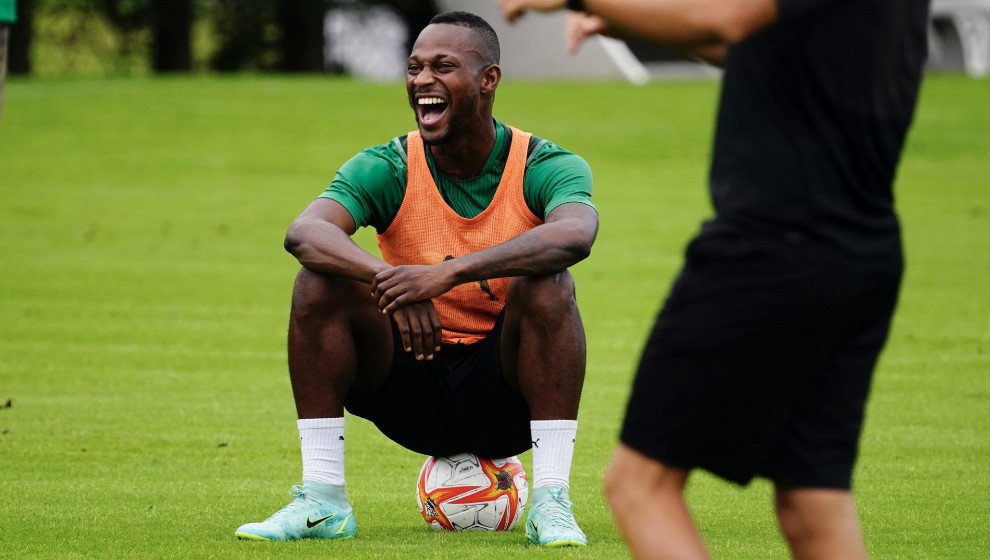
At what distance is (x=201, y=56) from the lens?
168 ft

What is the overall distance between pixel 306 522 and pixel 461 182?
135cm

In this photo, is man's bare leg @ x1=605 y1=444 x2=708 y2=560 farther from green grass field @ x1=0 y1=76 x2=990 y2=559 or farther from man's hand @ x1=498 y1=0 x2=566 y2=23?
green grass field @ x1=0 y1=76 x2=990 y2=559

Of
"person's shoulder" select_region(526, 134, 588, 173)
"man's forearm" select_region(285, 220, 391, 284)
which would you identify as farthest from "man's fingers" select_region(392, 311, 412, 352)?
"person's shoulder" select_region(526, 134, 588, 173)

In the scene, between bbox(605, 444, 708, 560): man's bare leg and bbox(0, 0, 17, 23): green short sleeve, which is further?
bbox(0, 0, 17, 23): green short sleeve

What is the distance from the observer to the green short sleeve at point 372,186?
203 inches

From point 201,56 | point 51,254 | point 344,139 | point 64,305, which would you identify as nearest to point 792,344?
point 64,305

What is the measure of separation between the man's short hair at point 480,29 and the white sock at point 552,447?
136cm

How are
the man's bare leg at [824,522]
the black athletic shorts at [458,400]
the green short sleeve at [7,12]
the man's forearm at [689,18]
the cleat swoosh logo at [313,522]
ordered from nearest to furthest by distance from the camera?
the man's forearm at [689,18], the man's bare leg at [824,522], the cleat swoosh logo at [313,522], the black athletic shorts at [458,400], the green short sleeve at [7,12]

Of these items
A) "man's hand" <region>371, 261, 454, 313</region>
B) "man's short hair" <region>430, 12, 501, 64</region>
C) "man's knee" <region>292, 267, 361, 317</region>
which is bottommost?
"man's knee" <region>292, 267, 361, 317</region>

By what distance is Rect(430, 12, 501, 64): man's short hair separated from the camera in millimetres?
5254

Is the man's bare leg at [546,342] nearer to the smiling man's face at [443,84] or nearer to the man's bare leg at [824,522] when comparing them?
the smiling man's face at [443,84]

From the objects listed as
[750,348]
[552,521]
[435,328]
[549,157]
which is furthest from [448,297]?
[750,348]

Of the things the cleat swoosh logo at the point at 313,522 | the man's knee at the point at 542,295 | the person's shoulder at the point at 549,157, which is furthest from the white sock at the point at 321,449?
the person's shoulder at the point at 549,157

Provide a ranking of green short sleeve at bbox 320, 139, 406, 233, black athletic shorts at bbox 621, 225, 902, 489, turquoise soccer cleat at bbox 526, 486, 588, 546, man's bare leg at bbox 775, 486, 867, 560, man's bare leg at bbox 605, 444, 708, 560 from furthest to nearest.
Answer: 1. green short sleeve at bbox 320, 139, 406, 233
2. turquoise soccer cleat at bbox 526, 486, 588, 546
3. man's bare leg at bbox 775, 486, 867, 560
4. man's bare leg at bbox 605, 444, 708, 560
5. black athletic shorts at bbox 621, 225, 902, 489
